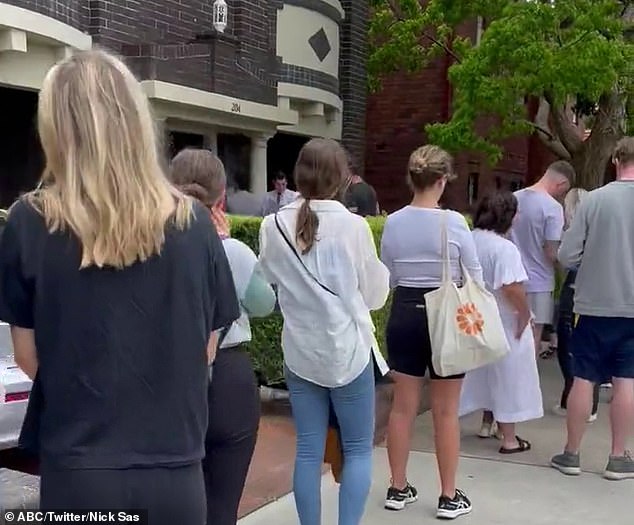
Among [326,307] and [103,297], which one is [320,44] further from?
[103,297]

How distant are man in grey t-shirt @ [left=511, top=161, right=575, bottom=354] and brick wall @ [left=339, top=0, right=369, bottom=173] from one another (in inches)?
250

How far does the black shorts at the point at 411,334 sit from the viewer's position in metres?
4.48

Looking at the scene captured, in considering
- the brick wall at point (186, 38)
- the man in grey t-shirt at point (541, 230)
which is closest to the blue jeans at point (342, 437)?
the man in grey t-shirt at point (541, 230)

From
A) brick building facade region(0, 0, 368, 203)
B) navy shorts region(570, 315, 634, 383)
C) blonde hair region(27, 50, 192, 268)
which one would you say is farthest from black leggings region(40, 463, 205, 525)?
brick building facade region(0, 0, 368, 203)

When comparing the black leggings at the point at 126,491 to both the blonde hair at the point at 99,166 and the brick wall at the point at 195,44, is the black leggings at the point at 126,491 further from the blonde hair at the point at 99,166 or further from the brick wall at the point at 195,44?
the brick wall at the point at 195,44

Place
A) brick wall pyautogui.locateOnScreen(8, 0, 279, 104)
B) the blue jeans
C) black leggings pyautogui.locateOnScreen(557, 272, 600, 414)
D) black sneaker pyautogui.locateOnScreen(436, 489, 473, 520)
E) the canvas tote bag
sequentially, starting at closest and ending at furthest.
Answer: the blue jeans < the canvas tote bag < black sneaker pyautogui.locateOnScreen(436, 489, 473, 520) < black leggings pyautogui.locateOnScreen(557, 272, 600, 414) < brick wall pyautogui.locateOnScreen(8, 0, 279, 104)

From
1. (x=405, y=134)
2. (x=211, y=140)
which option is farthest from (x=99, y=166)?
(x=405, y=134)

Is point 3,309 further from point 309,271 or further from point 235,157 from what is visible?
point 235,157

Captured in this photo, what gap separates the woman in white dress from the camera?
545 centimetres

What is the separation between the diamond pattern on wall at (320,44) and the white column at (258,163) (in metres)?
1.47

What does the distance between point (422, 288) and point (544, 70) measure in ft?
16.2

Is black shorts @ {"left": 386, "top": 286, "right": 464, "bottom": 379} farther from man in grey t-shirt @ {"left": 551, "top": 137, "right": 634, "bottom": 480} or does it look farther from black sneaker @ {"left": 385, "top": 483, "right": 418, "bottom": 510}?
man in grey t-shirt @ {"left": 551, "top": 137, "right": 634, "bottom": 480}

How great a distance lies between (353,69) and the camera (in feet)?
42.8

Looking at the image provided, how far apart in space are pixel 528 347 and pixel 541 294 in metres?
1.33
